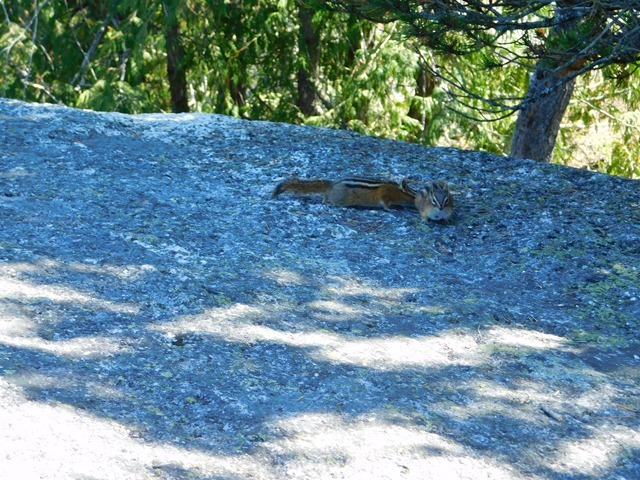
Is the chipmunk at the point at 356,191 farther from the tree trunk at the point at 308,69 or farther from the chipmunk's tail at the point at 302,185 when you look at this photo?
the tree trunk at the point at 308,69

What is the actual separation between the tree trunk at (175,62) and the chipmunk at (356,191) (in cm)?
609

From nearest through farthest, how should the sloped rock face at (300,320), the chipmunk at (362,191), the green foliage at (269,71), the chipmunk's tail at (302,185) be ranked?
the sloped rock face at (300,320), the chipmunk at (362,191), the chipmunk's tail at (302,185), the green foliage at (269,71)

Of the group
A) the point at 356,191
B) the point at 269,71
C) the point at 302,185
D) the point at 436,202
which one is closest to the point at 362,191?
the point at 356,191

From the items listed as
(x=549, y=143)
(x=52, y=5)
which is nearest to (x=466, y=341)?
(x=549, y=143)

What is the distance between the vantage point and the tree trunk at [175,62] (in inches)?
460

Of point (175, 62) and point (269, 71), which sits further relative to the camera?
point (269, 71)

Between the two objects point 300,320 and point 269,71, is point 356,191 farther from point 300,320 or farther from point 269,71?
point 269,71

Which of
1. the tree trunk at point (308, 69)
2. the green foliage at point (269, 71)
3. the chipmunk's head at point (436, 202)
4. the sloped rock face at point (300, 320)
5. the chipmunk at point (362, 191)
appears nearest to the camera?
the sloped rock face at point (300, 320)

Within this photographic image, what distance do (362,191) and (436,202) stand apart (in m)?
0.55

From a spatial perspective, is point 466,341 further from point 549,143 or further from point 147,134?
point 549,143

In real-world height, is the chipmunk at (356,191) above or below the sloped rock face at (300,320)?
above

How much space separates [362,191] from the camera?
20.0 ft

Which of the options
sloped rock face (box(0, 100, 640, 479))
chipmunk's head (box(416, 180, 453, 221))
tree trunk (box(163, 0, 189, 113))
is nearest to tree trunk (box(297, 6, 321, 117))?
tree trunk (box(163, 0, 189, 113))

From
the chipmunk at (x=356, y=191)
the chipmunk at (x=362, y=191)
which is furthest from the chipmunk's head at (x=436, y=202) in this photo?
the chipmunk at (x=356, y=191)
